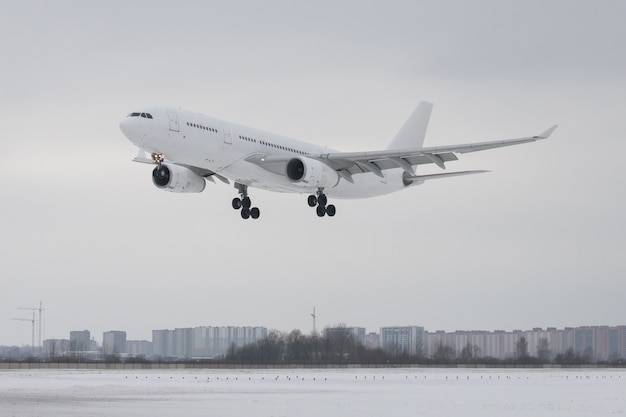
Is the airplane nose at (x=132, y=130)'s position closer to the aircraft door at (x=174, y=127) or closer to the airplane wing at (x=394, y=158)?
the aircraft door at (x=174, y=127)

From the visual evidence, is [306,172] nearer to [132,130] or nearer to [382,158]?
[382,158]

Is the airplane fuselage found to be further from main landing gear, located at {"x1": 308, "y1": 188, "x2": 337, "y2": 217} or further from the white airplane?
main landing gear, located at {"x1": 308, "y1": 188, "x2": 337, "y2": 217}

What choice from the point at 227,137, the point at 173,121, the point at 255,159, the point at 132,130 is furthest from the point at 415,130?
the point at 132,130

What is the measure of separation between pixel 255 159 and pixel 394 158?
9.54m

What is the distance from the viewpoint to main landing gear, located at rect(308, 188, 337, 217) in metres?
72.3

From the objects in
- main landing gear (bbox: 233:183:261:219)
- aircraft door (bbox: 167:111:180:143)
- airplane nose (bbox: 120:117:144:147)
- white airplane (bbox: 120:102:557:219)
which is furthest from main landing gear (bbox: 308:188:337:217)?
airplane nose (bbox: 120:117:144:147)

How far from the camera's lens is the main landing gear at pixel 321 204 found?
72.3 meters

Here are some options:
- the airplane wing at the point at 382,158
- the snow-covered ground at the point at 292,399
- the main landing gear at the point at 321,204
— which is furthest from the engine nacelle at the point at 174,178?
the snow-covered ground at the point at 292,399

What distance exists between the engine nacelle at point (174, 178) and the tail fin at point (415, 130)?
23.2 metres

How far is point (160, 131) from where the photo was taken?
62.4 m

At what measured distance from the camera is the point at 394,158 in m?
70.9

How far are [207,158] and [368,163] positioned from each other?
1238 cm

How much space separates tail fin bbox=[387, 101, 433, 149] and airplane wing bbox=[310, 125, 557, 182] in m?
14.3

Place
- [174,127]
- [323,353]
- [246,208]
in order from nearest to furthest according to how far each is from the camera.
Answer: [174,127] → [246,208] → [323,353]
